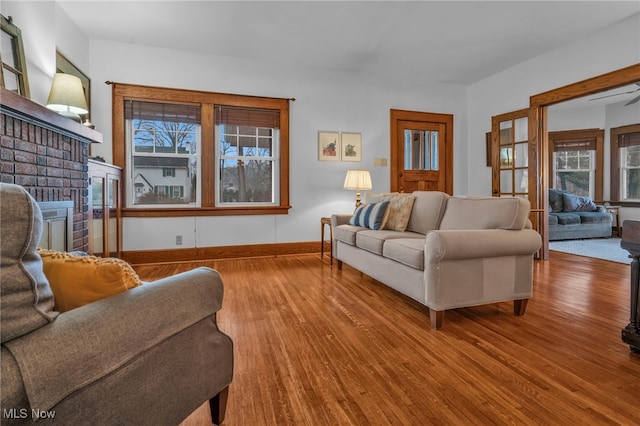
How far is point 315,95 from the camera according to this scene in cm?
465

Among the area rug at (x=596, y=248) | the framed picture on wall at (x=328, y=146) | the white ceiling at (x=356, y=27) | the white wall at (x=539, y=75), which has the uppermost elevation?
the white ceiling at (x=356, y=27)

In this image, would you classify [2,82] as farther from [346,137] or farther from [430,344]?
[346,137]

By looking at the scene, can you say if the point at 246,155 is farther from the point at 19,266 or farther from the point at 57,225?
the point at 19,266

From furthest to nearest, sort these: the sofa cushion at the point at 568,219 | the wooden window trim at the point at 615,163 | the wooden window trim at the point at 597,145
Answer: the wooden window trim at the point at 597,145 → the wooden window trim at the point at 615,163 → the sofa cushion at the point at 568,219

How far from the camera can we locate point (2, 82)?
2.12 meters

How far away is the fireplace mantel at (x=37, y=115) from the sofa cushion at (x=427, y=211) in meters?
2.93

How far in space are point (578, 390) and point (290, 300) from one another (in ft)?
5.94

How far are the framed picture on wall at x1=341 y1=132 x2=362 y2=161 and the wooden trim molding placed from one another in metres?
1.36

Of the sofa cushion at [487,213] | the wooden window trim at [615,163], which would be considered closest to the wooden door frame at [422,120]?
the sofa cushion at [487,213]

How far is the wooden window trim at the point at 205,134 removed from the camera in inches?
153

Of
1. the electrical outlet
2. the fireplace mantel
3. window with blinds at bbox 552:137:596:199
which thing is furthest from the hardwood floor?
window with blinds at bbox 552:137:596:199

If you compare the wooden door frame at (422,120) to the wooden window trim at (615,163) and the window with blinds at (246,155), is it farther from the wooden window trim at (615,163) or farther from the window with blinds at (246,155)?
the wooden window trim at (615,163)

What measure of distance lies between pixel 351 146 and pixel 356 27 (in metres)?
1.65

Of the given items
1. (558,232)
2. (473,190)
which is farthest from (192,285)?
(558,232)
